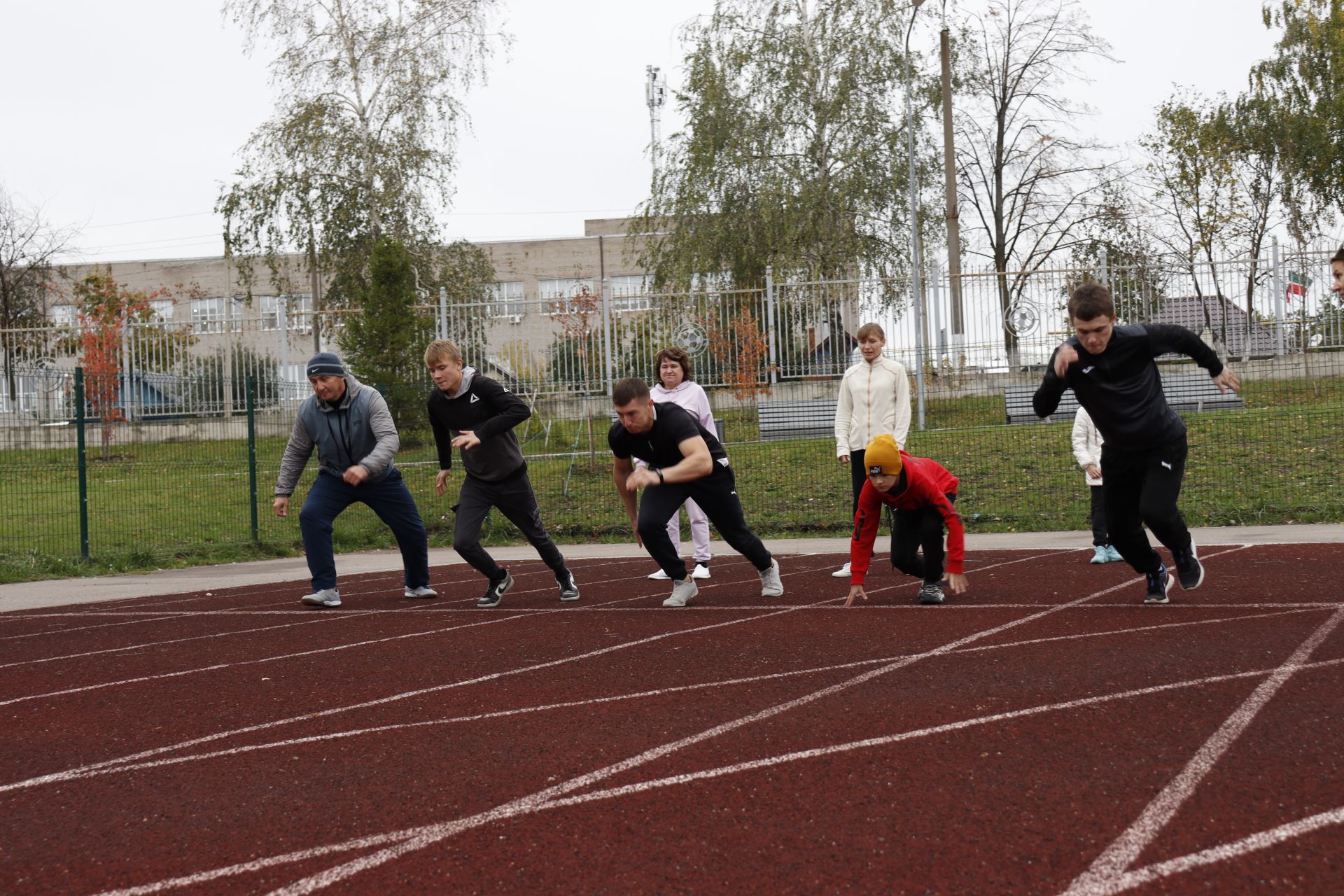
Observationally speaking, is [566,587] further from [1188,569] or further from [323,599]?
[1188,569]

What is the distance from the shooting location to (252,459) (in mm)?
15148

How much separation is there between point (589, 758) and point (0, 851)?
1.93 m

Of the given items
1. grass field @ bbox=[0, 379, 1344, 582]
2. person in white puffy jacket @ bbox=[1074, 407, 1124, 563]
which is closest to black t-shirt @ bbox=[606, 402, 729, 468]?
person in white puffy jacket @ bbox=[1074, 407, 1124, 563]

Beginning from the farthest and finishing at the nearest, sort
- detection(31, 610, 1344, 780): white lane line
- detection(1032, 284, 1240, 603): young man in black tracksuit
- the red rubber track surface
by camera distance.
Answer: detection(1032, 284, 1240, 603): young man in black tracksuit
detection(31, 610, 1344, 780): white lane line
the red rubber track surface

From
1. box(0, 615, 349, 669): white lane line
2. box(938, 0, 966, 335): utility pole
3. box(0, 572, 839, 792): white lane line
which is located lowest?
box(0, 615, 349, 669): white lane line

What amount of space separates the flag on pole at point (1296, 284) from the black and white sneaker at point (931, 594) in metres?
13.9

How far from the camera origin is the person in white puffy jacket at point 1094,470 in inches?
388

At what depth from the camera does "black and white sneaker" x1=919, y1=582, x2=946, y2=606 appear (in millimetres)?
8359

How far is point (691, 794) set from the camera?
4.22m

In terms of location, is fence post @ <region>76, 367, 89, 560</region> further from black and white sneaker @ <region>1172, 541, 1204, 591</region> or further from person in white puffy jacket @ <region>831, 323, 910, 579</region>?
black and white sneaker @ <region>1172, 541, 1204, 591</region>

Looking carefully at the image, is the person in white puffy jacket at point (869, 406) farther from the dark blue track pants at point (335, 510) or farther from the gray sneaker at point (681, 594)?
the dark blue track pants at point (335, 510)

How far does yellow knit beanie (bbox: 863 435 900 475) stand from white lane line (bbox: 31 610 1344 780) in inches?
49.8

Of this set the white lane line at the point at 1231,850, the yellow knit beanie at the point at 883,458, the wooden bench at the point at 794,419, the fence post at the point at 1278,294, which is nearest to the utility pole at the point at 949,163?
the fence post at the point at 1278,294

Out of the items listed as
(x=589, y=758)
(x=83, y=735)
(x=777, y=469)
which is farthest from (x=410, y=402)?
(x=589, y=758)
